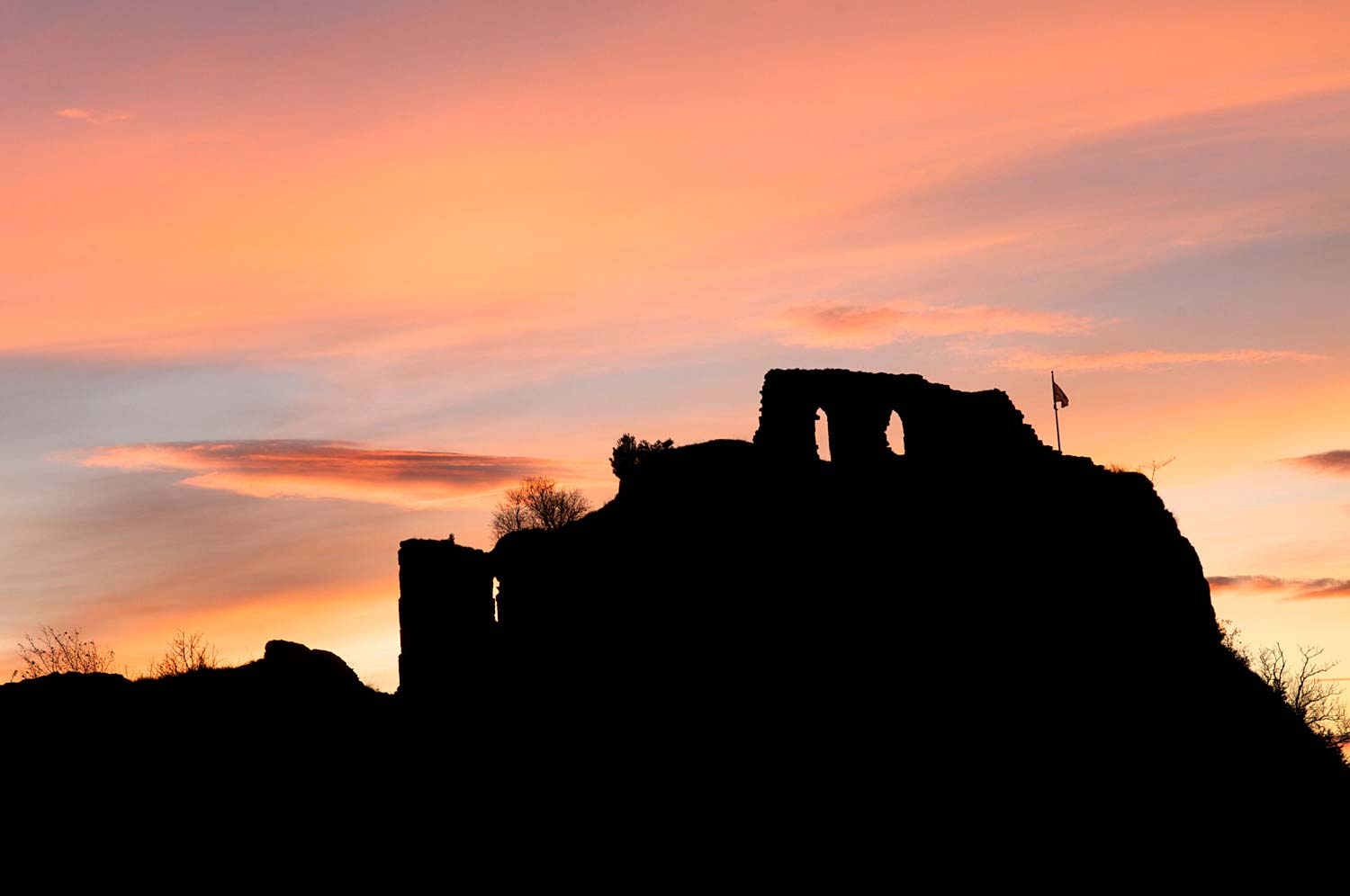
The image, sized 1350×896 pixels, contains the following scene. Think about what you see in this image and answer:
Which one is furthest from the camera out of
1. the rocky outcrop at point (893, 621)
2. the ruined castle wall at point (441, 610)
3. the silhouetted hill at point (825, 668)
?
the ruined castle wall at point (441, 610)

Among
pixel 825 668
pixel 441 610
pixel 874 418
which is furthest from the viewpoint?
pixel 441 610

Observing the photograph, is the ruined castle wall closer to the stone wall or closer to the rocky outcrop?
the rocky outcrop

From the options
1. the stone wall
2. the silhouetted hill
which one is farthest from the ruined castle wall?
the stone wall

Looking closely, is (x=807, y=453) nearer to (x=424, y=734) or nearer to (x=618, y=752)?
(x=618, y=752)

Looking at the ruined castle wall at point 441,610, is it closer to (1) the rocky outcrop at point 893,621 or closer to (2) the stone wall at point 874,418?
(1) the rocky outcrop at point 893,621

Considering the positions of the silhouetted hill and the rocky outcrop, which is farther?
the rocky outcrop

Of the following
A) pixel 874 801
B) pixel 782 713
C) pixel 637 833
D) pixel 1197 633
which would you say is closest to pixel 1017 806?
pixel 874 801

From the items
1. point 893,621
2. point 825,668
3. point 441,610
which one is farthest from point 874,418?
point 441,610

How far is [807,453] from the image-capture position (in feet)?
170

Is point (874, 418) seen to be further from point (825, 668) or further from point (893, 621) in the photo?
point (825, 668)

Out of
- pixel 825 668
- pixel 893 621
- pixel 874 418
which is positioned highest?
pixel 874 418

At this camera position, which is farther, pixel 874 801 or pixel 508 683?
pixel 508 683

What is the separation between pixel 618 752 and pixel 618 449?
42.0 metres

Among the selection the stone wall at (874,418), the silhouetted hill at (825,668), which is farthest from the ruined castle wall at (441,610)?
the stone wall at (874,418)
